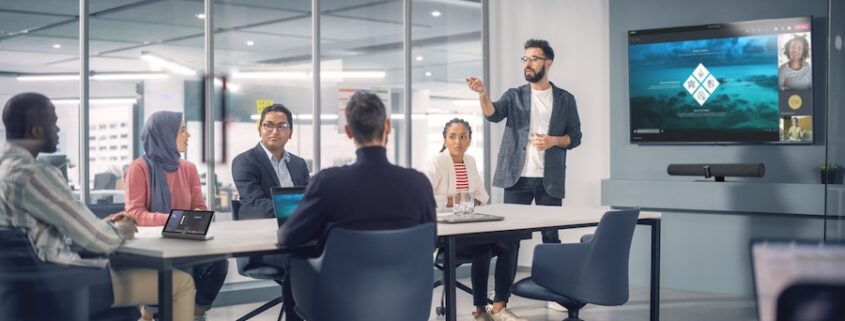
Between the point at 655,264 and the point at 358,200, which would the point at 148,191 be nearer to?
the point at 358,200

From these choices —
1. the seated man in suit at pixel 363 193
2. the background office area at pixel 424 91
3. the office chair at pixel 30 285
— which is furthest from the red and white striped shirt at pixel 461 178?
the office chair at pixel 30 285

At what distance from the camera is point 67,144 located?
5.26 metres

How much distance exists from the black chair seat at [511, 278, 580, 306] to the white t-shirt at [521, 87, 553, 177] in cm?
170

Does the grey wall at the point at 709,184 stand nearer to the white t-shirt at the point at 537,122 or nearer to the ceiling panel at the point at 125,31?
the white t-shirt at the point at 537,122

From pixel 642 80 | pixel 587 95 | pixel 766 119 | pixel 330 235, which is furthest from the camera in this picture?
pixel 587 95

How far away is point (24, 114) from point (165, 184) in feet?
4.21

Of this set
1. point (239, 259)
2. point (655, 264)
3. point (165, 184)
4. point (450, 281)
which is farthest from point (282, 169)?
point (655, 264)

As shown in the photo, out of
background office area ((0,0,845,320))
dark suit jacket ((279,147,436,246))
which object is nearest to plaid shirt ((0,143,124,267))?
dark suit jacket ((279,147,436,246))

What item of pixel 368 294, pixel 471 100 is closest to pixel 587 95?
pixel 471 100

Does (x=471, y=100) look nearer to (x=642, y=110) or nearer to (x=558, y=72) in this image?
(x=558, y=72)

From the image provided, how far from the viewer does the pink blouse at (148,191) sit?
405 centimetres

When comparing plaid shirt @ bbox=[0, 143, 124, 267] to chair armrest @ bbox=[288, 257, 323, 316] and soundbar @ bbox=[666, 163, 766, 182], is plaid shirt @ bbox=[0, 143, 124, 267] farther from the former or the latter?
soundbar @ bbox=[666, 163, 766, 182]

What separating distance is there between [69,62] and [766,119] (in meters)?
4.69

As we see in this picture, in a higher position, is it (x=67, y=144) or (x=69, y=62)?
(x=69, y=62)
